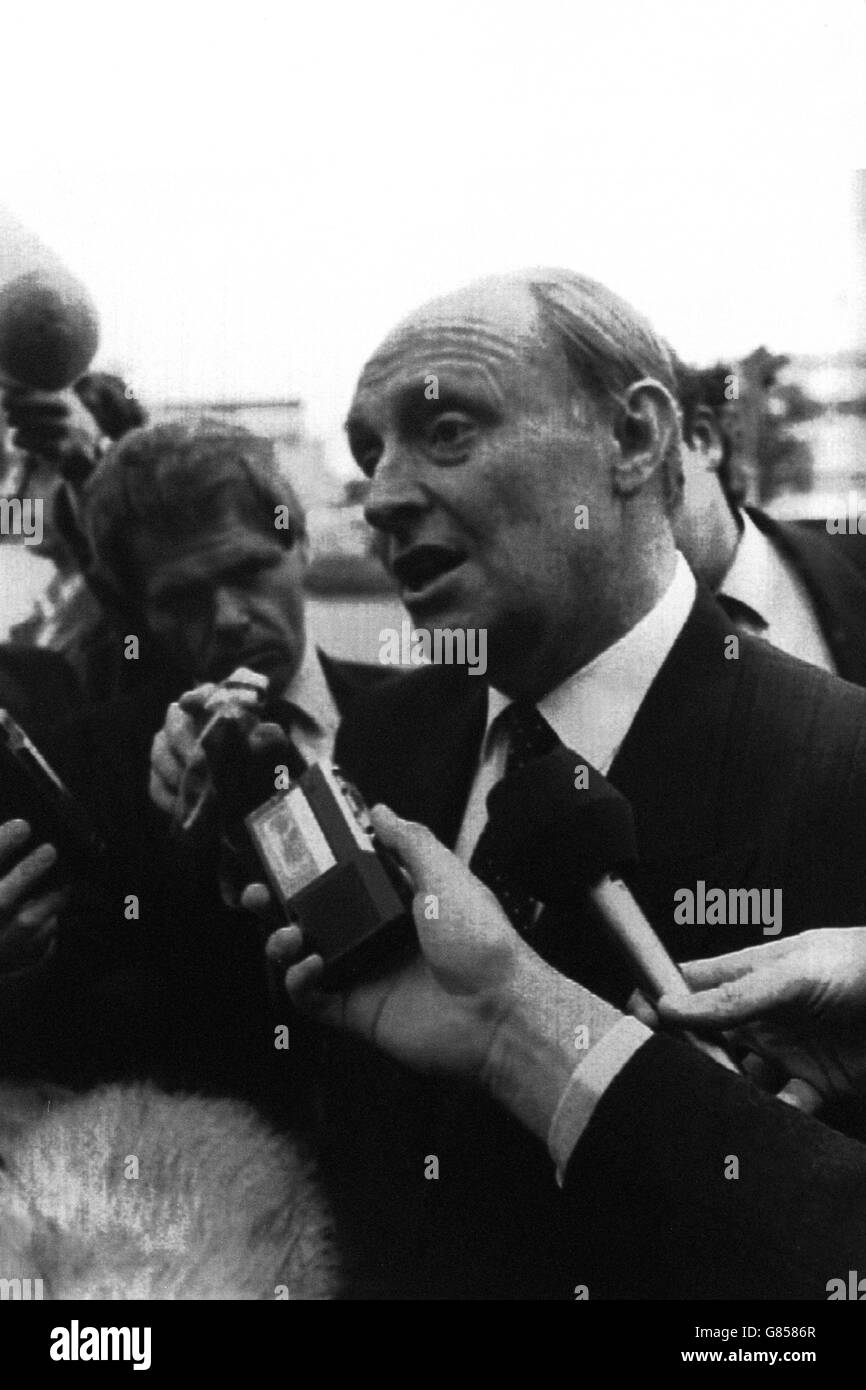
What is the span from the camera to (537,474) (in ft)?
13.2

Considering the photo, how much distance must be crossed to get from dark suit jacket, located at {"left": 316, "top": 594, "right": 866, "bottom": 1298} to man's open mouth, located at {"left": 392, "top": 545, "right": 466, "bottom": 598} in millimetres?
456

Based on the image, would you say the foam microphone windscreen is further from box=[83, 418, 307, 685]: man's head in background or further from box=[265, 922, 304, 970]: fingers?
box=[83, 418, 307, 685]: man's head in background

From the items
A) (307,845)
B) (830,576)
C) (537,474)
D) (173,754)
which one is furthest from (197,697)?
(830,576)

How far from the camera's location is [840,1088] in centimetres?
384

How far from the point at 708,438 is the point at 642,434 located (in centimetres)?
16

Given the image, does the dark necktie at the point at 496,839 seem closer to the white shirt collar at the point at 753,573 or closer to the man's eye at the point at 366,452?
the white shirt collar at the point at 753,573

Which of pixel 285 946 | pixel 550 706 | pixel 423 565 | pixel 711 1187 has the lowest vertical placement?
pixel 711 1187

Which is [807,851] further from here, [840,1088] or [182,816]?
[182,816]

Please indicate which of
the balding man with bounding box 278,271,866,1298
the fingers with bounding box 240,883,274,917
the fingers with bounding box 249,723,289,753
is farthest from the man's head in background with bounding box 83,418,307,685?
the fingers with bounding box 240,883,274,917

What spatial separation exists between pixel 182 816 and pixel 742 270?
173cm

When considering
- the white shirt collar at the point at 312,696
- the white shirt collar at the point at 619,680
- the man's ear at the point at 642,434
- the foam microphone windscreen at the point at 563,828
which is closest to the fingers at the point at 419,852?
the foam microphone windscreen at the point at 563,828

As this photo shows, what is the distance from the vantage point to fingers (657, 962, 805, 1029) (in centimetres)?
382

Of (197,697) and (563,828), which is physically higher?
(197,697)

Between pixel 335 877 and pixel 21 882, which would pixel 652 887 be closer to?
pixel 335 877
